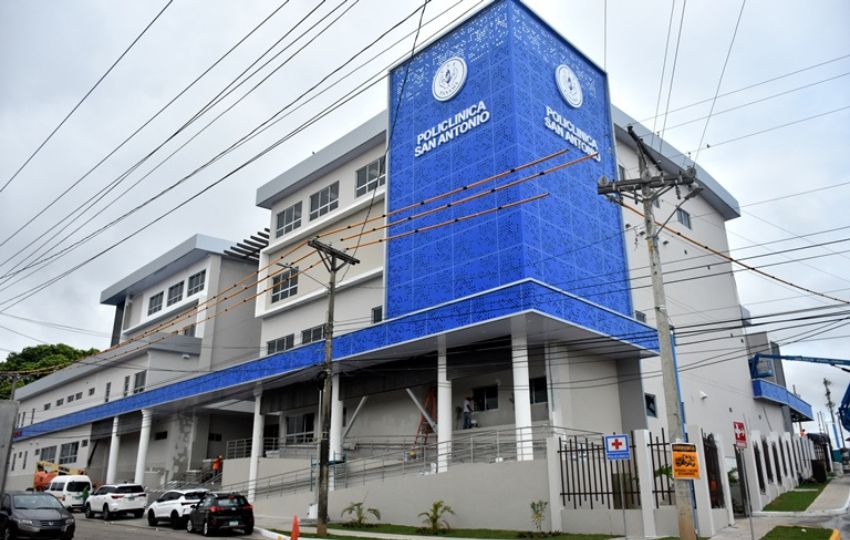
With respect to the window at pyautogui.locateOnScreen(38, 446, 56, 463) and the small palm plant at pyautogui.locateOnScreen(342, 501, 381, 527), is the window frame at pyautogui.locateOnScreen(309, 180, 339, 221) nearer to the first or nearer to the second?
the small palm plant at pyautogui.locateOnScreen(342, 501, 381, 527)

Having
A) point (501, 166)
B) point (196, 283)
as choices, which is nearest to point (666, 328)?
point (501, 166)

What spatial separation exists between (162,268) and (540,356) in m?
37.9

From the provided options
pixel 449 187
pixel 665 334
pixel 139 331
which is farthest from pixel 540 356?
pixel 139 331

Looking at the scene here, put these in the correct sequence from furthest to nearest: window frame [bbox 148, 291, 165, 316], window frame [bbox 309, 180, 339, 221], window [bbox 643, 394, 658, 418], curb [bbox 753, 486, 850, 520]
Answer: window frame [bbox 148, 291, 165, 316], window frame [bbox 309, 180, 339, 221], window [bbox 643, 394, 658, 418], curb [bbox 753, 486, 850, 520]

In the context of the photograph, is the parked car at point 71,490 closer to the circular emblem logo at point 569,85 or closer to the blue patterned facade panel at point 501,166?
the blue patterned facade panel at point 501,166

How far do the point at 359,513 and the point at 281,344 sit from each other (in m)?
17.9

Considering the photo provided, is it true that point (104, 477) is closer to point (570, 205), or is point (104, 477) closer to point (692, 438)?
point (570, 205)

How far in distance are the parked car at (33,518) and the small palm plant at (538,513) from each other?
496 inches

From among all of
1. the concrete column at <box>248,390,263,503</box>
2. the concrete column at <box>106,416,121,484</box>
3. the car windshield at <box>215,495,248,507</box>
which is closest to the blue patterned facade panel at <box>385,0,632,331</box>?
the car windshield at <box>215,495,248,507</box>

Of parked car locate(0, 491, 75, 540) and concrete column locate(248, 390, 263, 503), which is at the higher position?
concrete column locate(248, 390, 263, 503)

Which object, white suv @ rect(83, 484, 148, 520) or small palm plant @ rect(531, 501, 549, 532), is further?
white suv @ rect(83, 484, 148, 520)

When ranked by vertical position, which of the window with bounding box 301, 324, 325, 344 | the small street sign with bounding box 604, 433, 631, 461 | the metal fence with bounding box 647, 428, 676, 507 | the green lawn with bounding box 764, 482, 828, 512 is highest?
the window with bounding box 301, 324, 325, 344

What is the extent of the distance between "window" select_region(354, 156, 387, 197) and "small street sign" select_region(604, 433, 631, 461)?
2158 centimetres

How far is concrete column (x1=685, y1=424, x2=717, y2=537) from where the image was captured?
18109mm
